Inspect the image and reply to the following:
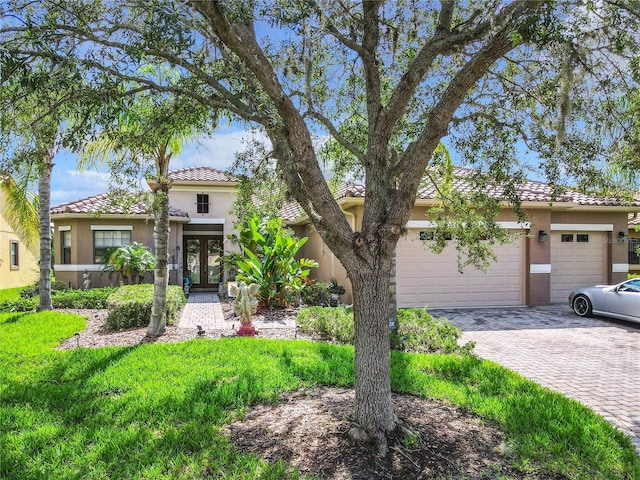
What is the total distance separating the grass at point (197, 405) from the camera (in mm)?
3932

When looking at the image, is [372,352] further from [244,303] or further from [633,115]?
[244,303]

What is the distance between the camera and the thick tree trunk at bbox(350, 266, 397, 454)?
4.21 meters

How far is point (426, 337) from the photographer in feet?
28.2

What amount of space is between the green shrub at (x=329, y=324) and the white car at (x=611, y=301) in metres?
7.39

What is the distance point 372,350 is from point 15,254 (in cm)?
2429

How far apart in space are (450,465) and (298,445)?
4.60 ft

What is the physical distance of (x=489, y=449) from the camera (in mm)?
4250

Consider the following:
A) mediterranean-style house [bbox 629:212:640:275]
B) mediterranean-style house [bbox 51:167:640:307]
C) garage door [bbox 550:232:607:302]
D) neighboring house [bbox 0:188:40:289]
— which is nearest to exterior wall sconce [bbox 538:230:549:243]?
mediterranean-style house [bbox 51:167:640:307]

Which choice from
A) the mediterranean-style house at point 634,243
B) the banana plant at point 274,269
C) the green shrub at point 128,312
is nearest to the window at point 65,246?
the banana plant at point 274,269

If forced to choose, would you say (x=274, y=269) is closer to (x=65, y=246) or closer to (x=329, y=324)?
(x=329, y=324)

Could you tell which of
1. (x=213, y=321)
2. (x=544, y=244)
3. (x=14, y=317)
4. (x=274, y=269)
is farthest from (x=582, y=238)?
(x=14, y=317)

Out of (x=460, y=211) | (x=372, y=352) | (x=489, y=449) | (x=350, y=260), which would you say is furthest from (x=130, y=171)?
(x=489, y=449)

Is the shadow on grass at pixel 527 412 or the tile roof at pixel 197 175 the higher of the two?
the tile roof at pixel 197 175

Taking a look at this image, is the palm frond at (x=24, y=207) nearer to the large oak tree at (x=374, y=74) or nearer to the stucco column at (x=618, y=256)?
the large oak tree at (x=374, y=74)
